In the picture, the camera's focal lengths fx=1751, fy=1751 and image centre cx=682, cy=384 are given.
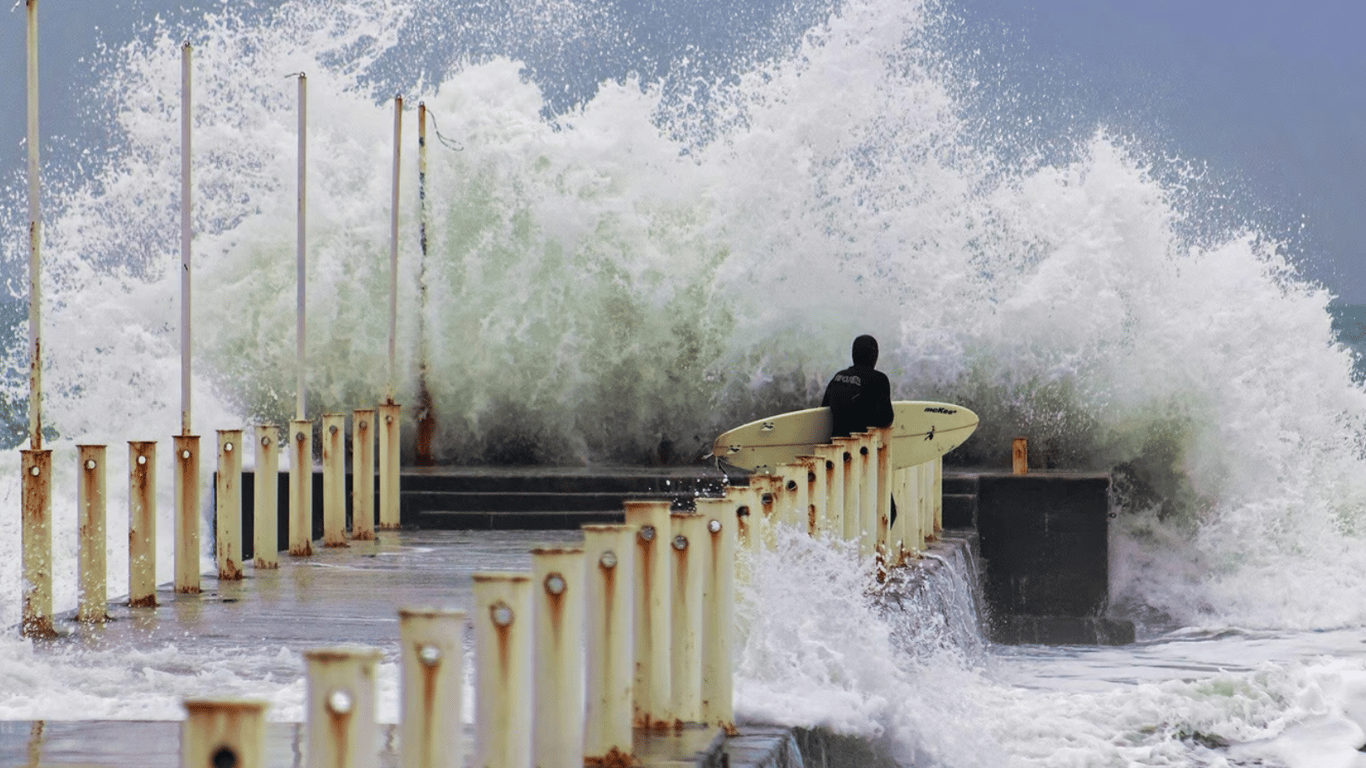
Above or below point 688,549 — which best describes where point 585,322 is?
above

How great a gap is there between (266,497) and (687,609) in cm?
522

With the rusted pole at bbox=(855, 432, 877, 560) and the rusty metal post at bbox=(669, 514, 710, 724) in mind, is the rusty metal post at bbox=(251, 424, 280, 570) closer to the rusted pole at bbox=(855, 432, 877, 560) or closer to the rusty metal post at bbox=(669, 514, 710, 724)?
the rusted pole at bbox=(855, 432, 877, 560)

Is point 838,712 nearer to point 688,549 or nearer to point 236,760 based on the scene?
point 688,549

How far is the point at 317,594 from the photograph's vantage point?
29.0ft

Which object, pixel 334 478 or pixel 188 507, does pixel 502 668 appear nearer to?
pixel 188 507

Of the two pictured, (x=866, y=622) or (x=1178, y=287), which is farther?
(x=1178, y=287)

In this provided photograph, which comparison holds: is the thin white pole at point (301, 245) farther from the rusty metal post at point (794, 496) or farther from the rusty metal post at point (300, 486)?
the rusty metal post at point (794, 496)

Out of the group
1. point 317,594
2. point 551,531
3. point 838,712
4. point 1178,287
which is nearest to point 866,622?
point 838,712

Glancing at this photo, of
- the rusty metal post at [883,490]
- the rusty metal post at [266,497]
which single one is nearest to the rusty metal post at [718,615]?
the rusty metal post at [883,490]

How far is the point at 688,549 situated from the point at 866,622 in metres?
1.95

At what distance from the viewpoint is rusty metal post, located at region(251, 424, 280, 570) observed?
31.5ft

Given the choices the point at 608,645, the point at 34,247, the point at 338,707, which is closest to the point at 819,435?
the point at 34,247

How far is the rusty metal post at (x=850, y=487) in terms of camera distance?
8375 mm

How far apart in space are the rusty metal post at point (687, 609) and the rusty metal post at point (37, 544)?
11.2 feet
